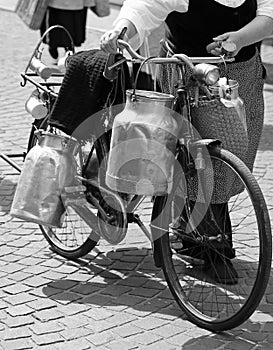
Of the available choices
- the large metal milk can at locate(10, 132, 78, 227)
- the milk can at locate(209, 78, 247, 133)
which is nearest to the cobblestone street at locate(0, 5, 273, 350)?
the large metal milk can at locate(10, 132, 78, 227)

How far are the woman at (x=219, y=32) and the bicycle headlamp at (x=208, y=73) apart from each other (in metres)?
0.25

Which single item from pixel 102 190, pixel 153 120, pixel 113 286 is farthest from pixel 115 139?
pixel 113 286

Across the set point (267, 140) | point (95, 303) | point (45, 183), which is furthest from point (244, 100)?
point (267, 140)

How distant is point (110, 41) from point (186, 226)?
1017 millimetres

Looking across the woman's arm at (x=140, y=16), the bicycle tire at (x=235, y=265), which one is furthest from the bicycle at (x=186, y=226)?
the woman's arm at (x=140, y=16)

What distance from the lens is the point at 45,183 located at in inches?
190

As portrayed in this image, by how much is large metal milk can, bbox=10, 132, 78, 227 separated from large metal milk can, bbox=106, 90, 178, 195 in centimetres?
62

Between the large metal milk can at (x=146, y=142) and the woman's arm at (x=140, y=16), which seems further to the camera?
the woman's arm at (x=140, y=16)

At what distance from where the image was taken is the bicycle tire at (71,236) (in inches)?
200

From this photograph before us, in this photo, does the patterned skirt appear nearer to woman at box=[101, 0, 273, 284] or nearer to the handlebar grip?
woman at box=[101, 0, 273, 284]

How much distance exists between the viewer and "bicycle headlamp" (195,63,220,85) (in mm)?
4051

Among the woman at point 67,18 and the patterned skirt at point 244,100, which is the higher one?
the patterned skirt at point 244,100

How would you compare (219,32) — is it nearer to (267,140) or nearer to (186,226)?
(186,226)

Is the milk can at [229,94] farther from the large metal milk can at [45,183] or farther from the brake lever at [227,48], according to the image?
the large metal milk can at [45,183]
